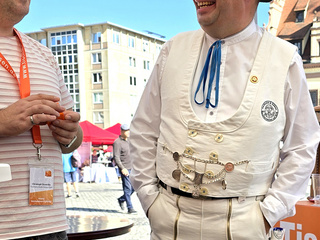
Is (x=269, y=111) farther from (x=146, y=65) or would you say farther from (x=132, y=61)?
(x=146, y=65)

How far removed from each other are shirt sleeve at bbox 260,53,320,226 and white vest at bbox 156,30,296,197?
4 cm

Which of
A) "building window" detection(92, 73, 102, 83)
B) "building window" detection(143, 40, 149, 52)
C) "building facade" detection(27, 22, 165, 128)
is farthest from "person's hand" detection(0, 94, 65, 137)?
"building window" detection(143, 40, 149, 52)

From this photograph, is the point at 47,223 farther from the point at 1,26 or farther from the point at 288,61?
the point at 288,61

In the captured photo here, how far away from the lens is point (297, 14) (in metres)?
35.6

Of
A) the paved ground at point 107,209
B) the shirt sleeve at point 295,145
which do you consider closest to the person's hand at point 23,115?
the shirt sleeve at point 295,145

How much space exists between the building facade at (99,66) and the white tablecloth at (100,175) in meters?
30.9

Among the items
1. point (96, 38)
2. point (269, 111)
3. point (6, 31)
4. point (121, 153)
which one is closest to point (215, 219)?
point (269, 111)

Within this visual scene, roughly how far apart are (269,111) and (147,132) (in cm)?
58

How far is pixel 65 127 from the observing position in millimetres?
1790

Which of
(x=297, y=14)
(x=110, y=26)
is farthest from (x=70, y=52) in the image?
(x=297, y=14)

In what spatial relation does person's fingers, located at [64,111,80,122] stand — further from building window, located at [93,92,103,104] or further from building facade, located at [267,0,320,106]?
building window, located at [93,92,103,104]

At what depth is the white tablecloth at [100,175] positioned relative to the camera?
60.0ft

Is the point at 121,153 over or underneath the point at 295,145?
underneath

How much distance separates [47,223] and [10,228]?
141 mm
